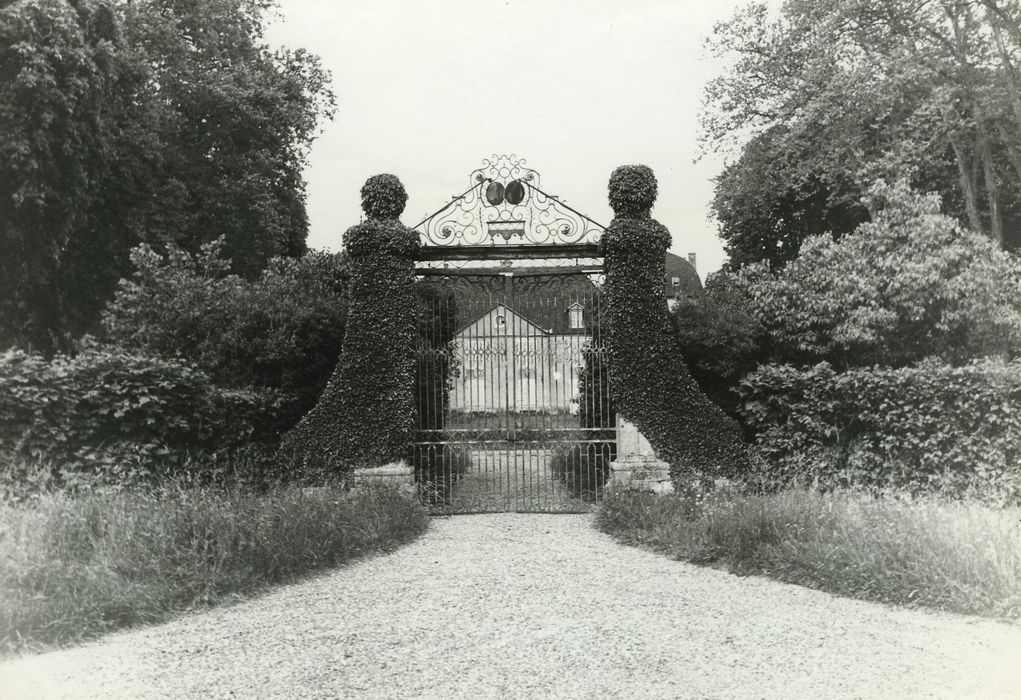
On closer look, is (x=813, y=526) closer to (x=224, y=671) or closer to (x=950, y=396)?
(x=950, y=396)

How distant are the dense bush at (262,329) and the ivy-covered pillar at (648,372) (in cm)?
393

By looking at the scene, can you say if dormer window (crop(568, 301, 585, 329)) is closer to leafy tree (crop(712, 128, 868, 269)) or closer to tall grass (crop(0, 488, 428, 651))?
tall grass (crop(0, 488, 428, 651))

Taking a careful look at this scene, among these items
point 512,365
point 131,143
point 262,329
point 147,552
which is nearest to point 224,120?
point 131,143

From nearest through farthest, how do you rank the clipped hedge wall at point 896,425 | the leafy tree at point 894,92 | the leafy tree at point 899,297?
the clipped hedge wall at point 896,425 < the leafy tree at point 899,297 < the leafy tree at point 894,92

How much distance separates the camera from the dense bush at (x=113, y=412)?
353 inches

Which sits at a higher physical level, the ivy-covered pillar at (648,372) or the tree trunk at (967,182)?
the tree trunk at (967,182)

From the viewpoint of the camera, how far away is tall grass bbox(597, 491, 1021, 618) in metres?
5.91

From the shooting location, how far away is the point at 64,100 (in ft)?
51.0

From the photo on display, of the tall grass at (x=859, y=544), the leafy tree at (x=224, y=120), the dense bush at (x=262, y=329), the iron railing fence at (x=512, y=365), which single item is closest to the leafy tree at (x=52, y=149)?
the leafy tree at (x=224, y=120)

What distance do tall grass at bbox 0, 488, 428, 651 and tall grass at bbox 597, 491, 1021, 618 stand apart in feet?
10.3

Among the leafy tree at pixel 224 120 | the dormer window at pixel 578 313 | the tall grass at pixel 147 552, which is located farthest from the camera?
the leafy tree at pixel 224 120

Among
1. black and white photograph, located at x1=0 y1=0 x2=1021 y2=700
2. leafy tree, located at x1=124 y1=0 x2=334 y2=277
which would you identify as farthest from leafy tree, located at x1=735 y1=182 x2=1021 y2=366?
leafy tree, located at x1=124 y1=0 x2=334 y2=277

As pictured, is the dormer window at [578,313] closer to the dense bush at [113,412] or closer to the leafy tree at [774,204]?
the dense bush at [113,412]

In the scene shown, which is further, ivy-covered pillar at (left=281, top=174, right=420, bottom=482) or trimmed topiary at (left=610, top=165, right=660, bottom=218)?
trimmed topiary at (left=610, top=165, right=660, bottom=218)
